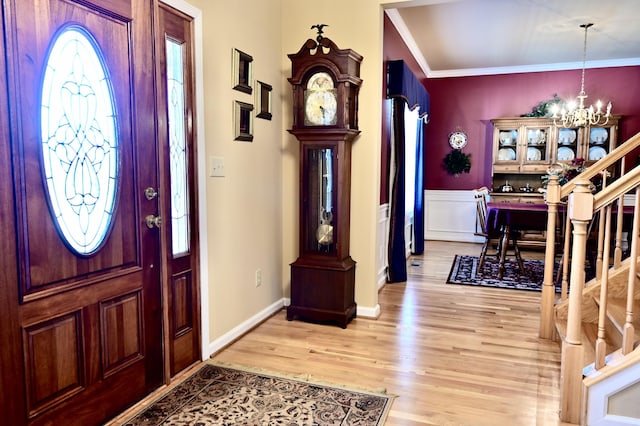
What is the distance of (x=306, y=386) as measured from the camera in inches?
96.2

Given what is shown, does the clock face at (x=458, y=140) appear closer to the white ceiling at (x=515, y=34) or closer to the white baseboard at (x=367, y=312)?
the white ceiling at (x=515, y=34)

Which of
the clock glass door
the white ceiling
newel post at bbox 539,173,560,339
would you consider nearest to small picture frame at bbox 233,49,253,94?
the clock glass door

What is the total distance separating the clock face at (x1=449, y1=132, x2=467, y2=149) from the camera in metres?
7.23

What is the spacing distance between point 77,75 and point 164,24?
2.16ft

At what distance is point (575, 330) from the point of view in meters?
2.11

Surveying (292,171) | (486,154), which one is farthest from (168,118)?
(486,154)

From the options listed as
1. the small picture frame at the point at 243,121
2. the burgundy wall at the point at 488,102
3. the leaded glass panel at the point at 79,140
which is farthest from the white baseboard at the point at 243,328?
the burgundy wall at the point at 488,102

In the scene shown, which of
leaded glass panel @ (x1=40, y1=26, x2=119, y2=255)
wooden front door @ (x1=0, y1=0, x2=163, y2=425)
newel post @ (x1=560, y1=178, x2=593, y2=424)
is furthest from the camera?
newel post @ (x1=560, y1=178, x2=593, y2=424)

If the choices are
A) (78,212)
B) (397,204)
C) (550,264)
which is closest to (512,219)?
(397,204)

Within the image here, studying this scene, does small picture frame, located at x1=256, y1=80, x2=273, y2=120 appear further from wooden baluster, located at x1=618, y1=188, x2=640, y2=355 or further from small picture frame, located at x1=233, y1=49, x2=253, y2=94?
wooden baluster, located at x1=618, y1=188, x2=640, y2=355

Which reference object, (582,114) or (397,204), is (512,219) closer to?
(397,204)

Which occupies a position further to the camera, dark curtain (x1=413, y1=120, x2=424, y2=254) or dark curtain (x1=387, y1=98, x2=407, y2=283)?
dark curtain (x1=413, y1=120, x2=424, y2=254)

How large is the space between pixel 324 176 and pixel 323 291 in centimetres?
87

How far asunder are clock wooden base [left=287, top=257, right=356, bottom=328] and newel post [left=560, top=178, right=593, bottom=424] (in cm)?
156
